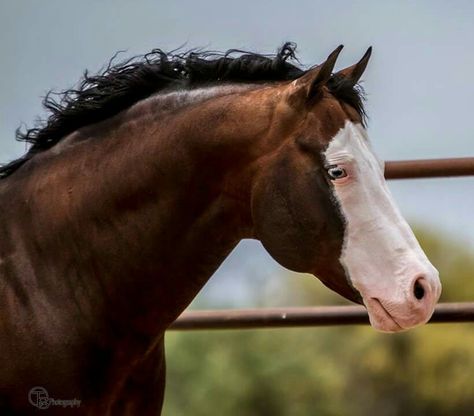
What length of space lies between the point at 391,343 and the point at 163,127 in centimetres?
631

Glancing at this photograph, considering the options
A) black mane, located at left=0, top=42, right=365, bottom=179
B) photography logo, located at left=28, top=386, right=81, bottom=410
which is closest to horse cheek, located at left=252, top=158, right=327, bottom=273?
black mane, located at left=0, top=42, right=365, bottom=179

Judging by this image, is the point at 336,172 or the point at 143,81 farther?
the point at 143,81

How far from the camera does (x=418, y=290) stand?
269 centimetres

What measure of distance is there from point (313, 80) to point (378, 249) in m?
0.45

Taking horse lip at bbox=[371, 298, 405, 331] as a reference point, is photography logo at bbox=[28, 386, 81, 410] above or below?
below

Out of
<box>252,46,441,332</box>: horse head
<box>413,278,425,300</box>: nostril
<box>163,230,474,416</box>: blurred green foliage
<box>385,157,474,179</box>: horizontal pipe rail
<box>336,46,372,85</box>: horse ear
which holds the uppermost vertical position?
<box>336,46,372,85</box>: horse ear

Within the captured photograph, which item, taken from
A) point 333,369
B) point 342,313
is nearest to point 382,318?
point 342,313

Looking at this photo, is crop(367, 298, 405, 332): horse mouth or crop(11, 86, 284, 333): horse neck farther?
crop(11, 86, 284, 333): horse neck

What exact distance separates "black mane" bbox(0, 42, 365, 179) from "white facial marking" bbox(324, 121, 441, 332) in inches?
8.7

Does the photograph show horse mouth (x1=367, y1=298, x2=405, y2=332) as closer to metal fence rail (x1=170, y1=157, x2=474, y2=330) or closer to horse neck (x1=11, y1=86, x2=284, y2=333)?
horse neck (x1=11, y1=86, x2=284, y2=333)

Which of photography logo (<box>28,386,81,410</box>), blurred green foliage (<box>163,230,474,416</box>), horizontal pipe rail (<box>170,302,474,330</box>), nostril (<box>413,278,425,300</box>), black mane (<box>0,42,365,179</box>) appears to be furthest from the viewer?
blurred green foliage (<box>163,230,474,416</box>)

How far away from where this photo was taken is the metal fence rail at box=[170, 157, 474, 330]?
3719 mm

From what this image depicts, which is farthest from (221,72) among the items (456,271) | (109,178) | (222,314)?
(456,271)

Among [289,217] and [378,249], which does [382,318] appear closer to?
[378,249]
